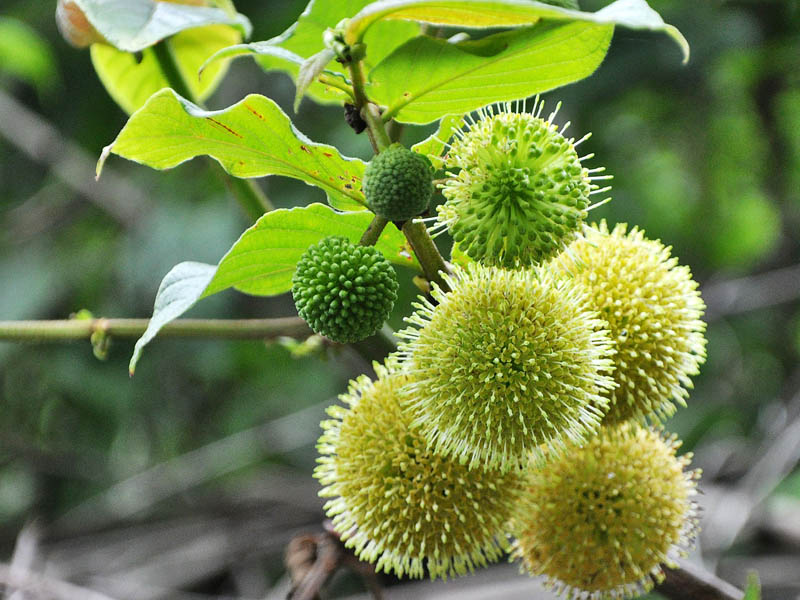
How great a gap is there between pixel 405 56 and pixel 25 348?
262 centimetres

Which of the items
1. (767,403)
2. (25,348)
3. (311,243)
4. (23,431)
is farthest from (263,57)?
(767,403)

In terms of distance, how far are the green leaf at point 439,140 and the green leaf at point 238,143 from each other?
109 mm

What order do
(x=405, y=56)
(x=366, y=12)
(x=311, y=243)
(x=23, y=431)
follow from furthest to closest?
1. (x=23, y=431)
2. (x=311, y=243)
3. (x=405, y=56)
4. (x=366, y=12)

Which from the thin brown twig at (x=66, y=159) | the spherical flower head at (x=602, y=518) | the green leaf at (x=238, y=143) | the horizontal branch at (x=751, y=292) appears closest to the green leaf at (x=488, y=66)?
the green leaf at (x=238, y=143)

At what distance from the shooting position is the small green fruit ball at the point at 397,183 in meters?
0.83

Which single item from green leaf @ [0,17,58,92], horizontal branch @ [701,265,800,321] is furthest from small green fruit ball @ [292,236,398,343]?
horizontal branch @ [701,265,800,321]

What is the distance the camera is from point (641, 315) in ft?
3.42

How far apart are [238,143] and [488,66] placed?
31cm

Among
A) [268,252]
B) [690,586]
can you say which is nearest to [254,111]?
Result: [268,252]

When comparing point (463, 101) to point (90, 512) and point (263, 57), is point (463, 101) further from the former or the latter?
point (90, 512)

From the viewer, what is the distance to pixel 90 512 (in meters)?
2.86

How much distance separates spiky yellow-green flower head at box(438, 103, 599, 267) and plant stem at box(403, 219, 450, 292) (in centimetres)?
3

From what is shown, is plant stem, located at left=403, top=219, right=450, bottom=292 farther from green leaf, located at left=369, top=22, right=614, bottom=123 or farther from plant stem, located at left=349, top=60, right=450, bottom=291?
green leaf, located at left=369, top=22, right=614, bottom=123

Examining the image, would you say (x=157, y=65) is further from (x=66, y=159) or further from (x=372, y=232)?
(x=66, y=159)
